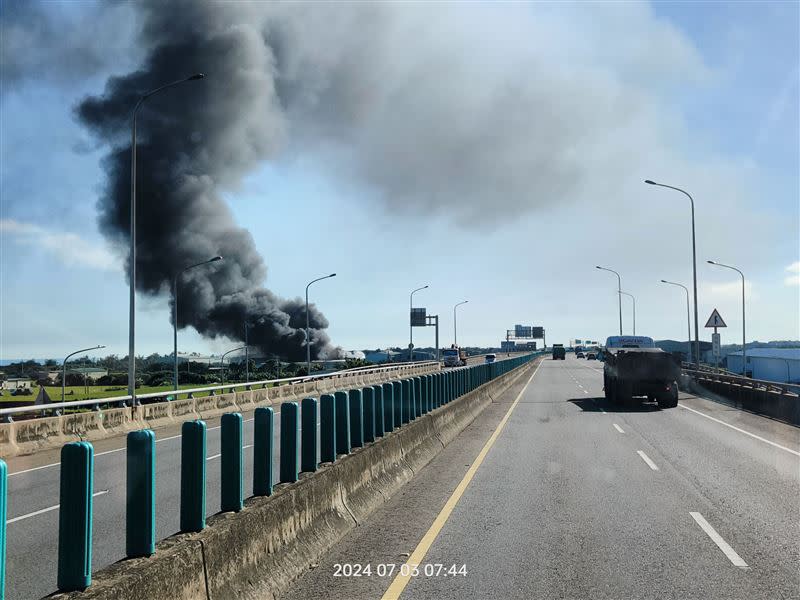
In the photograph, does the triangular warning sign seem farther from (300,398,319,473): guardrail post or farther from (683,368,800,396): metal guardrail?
(300,398,319,473): guardrail post

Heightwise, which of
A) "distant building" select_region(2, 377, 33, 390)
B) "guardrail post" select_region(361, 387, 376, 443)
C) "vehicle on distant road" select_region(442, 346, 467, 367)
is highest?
"guardrail post" select_region(361, 387, 376, 443)

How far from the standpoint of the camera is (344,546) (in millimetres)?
7516

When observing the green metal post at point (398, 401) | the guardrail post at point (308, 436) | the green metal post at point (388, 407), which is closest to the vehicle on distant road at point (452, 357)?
the green metal post at point (398, 401)

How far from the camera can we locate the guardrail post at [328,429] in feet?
28.8

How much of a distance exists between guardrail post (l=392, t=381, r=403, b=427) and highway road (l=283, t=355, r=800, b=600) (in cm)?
95

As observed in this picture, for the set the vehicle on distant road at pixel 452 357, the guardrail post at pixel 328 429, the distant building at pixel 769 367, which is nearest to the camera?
the guardrail post at pixel 328 429

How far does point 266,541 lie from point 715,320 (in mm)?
34882

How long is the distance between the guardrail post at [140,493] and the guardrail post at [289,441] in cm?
271

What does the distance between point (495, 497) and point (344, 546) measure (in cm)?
332

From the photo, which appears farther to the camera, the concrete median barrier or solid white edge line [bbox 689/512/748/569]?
solid white edge line [bbox 689/512/748/569]

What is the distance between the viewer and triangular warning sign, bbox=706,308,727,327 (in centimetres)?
3648

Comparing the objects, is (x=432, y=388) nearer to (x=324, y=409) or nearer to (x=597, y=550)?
(x=324, y=409)

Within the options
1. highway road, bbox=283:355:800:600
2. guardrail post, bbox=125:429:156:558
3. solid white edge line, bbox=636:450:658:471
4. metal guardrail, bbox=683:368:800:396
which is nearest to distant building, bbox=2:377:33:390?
metal guardrail, bbox=683:368:800:396

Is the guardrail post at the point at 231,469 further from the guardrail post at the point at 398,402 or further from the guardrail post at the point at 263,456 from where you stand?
the guardrail post at the point at 398,402
